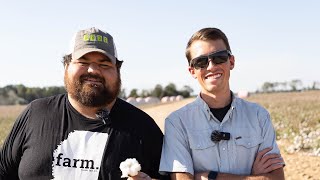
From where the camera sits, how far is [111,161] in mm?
3559

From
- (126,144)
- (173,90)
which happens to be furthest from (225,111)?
(173,90)

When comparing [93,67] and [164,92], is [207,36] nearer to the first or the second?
[93,67]

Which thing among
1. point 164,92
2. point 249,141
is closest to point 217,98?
point 249,141

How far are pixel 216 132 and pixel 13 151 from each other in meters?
1.58

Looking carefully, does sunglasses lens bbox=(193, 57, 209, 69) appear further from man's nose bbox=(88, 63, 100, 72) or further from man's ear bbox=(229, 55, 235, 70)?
man's nose bbox=(88, 63, 100, 72)

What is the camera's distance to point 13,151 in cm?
375

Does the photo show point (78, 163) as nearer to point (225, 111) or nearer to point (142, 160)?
point (142, 160)

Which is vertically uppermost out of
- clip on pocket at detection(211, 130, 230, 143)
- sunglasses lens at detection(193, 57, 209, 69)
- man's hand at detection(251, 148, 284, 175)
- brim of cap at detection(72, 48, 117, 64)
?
brim of cap at detection(72, 48, 117, 64)

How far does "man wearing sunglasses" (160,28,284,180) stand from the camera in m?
3.55

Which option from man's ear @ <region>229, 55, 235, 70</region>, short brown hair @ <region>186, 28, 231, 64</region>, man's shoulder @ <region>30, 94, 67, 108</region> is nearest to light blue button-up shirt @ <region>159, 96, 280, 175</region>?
man's ear @ <region>229, 55, 235, 70</region>

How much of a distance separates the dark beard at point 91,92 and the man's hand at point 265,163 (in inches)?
46.5


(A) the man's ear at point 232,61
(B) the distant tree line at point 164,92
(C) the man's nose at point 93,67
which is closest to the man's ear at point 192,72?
(A) the man's ear at point 232,61

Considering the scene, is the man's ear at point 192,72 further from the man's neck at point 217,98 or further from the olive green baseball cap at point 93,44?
the olive green baseball cap at point 93,44

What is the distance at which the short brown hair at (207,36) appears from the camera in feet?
12.0
